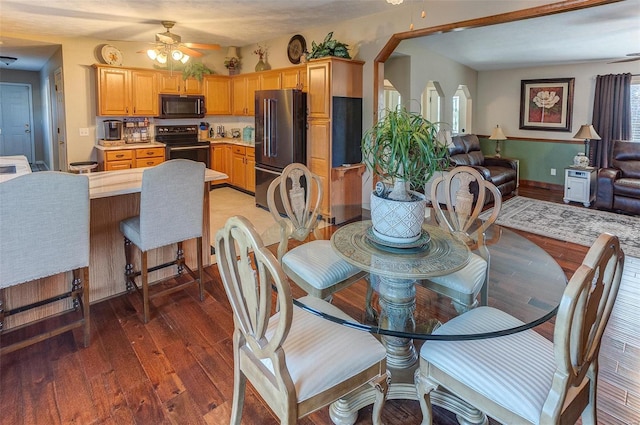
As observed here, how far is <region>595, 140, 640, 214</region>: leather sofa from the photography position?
566 cm

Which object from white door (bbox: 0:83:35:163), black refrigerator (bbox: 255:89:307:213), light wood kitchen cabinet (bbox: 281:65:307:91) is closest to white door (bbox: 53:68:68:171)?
black refrigerator (bbox: 255:89:307:213)

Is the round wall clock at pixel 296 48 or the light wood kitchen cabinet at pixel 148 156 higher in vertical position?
the round wall clock at pixel 296 48

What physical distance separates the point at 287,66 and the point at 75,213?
4.72m

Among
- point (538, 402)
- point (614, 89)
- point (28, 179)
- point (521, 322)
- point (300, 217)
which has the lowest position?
point (538, 402)

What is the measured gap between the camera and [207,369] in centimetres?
218

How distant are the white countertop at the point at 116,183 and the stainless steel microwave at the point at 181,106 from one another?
378 cm

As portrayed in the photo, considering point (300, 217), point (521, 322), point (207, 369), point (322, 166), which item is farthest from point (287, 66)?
point (521, 322)

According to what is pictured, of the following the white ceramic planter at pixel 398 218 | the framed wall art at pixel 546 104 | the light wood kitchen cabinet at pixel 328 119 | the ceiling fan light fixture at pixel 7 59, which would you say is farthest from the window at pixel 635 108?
the ceiling fan light fixture at pixel 7 59

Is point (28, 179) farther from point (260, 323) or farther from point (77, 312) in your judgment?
point (260, 323)

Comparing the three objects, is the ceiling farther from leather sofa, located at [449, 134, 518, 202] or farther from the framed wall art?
leather sofa, located at [449, 134, 518, 202]

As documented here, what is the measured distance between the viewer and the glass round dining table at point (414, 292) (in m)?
1.68

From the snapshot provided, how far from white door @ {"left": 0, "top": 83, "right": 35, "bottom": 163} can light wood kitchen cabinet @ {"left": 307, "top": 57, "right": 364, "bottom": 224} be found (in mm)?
9182

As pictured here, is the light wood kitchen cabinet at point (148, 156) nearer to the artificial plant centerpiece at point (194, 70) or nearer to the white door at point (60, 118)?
the white door at point (60, 118)

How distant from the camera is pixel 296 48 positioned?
5.93 meters
